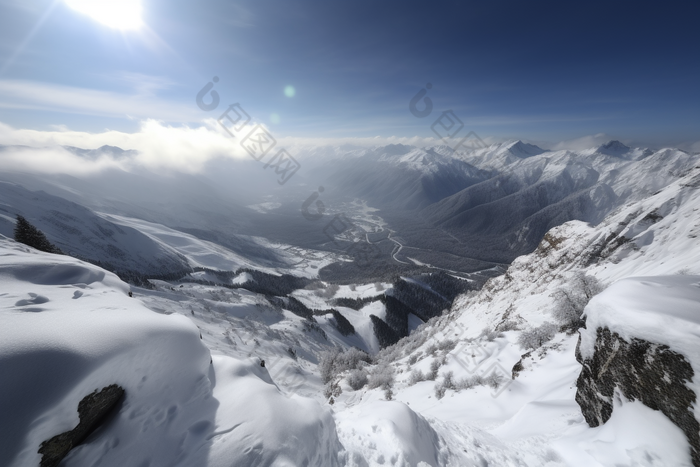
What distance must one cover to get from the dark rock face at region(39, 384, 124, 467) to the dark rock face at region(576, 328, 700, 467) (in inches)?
609

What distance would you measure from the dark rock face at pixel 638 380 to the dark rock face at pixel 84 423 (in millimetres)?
15468

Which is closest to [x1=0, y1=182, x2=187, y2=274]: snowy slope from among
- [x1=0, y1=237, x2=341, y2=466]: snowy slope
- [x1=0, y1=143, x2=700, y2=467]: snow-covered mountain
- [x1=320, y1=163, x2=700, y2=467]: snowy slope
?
[x1=320, y1=163, x2=700, y2=467]: snowy slope

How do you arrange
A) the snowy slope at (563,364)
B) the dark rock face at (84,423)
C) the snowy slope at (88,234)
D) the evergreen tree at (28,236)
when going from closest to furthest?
the dark rock face at (84,423) < the snowy slope at (563,364) < the evergreen tree at (28,236) < the snowy slope at (88,234)

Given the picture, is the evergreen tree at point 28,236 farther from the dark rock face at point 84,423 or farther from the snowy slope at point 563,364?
the snowy slope at point 563,364

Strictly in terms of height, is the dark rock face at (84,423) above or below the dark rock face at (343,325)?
above

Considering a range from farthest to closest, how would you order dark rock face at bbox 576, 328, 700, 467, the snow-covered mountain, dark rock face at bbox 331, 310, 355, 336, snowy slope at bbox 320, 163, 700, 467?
dark rock face at bbox 331, 310, 355, 336
snowy slope at bbox 320, 163, 700, 467
dark rock face at bbox 576, 328, 700, 467
the snow-covered mountain

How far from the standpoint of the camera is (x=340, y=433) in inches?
408

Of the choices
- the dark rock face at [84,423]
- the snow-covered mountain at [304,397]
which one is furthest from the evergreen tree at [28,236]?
the dark rock face at [84,423]

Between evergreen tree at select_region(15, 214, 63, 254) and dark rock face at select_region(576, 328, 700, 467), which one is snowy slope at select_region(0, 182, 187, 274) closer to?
evergreen tree at select_region(15, 214, 63, 254)

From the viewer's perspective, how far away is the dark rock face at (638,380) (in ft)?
23.0

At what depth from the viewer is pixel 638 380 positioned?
8.25 metres

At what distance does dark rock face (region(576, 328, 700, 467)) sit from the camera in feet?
23.0

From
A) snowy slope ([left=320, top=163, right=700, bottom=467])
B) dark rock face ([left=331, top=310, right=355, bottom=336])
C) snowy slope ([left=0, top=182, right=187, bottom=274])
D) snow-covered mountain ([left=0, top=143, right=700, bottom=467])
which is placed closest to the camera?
snow-covered mountain ([left=0, top=143, right=700, bottom=467])

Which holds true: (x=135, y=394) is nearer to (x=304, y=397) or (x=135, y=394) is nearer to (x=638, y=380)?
(x=304, y=397)
